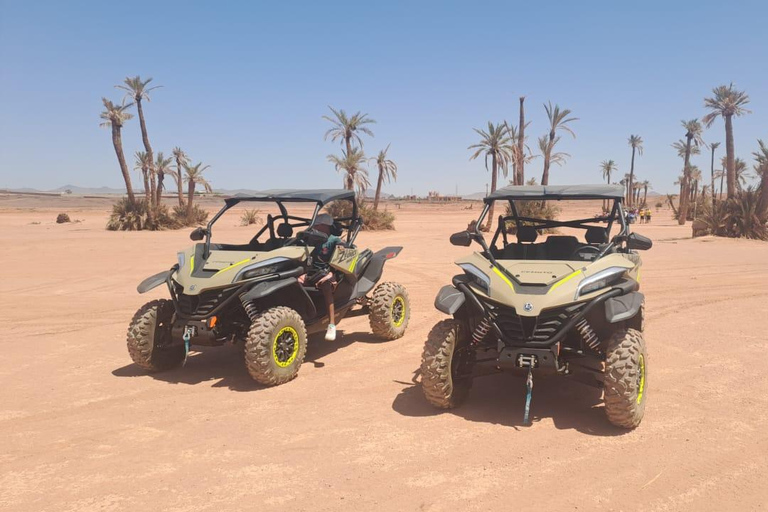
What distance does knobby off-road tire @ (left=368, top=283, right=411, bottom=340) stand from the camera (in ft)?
26.0

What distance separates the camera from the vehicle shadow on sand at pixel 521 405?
4.95 m

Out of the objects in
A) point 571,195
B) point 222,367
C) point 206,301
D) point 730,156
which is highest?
point 730,156

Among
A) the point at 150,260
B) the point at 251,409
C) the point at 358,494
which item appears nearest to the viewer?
the point at 358,494

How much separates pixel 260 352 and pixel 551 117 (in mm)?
39571

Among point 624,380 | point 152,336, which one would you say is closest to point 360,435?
point 624,380

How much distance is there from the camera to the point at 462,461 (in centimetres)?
423

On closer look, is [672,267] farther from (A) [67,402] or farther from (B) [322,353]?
(A) [67,402]

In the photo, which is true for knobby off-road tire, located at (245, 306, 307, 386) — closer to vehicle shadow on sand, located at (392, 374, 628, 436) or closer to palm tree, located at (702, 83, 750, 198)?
vehicle shadow on sand, located at (392, 374, 628, 436)

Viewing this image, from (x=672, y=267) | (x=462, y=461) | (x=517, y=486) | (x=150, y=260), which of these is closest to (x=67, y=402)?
(x=462, y=461)

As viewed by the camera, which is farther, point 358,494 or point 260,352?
point 260,352

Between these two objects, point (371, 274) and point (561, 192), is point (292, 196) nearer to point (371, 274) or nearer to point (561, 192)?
point (371, 274)

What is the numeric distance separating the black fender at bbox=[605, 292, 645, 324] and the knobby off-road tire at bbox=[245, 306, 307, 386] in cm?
308

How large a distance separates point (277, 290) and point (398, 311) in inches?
93.6

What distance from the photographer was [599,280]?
15.8ft
